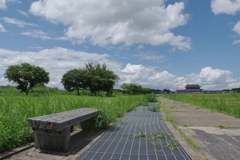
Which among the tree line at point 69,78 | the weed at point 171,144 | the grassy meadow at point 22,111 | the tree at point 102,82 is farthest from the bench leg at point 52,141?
the tree at point 102,82

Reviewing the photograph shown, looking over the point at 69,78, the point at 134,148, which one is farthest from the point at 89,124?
the point at 69,78

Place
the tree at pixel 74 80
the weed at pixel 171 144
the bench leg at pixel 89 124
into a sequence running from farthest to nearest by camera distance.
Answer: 1. the tree at pixel 74 80
2. the bench leg at pixel 89 124
3. the weed at pixel 171 144

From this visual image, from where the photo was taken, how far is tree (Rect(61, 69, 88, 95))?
4194 cm

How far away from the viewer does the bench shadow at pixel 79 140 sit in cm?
403

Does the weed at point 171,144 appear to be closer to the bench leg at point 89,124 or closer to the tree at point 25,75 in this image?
the bench leg at point 89,124

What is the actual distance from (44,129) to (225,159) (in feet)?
9.74

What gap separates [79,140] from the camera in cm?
505

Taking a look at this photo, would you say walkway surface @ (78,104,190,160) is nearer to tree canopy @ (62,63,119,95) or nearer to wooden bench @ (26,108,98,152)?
wooden bench @ (26,108,98,152)

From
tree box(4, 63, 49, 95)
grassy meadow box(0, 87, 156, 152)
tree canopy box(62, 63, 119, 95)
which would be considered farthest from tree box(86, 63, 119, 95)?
grassy meadow box(0, 87, 156, 152)

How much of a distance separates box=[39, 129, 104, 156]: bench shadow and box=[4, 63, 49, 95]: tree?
30779mm

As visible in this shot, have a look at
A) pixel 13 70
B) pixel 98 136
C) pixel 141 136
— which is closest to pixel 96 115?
pixel 98 136

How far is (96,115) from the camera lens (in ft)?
20.4

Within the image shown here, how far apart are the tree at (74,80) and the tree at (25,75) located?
4.82 metres

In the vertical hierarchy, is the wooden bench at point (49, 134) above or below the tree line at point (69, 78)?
below
